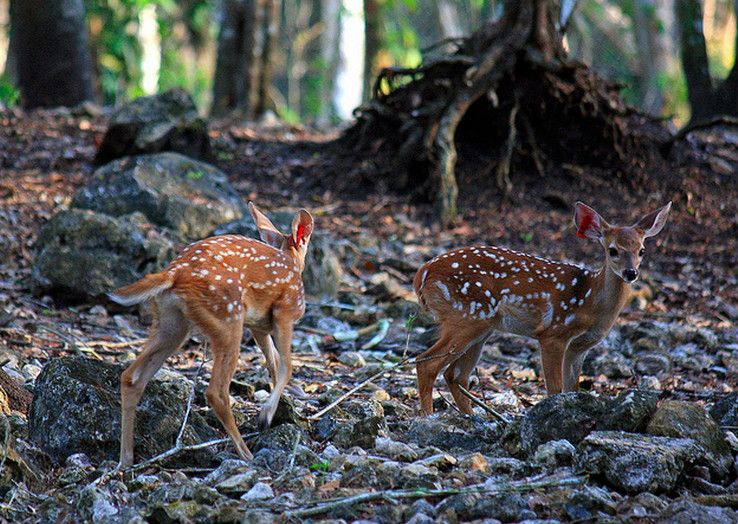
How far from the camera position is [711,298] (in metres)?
10.2

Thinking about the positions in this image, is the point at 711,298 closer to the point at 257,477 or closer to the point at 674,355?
the point at 674,355

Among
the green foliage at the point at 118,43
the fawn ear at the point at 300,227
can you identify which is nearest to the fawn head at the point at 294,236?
the fawn ear at the point at 300,227

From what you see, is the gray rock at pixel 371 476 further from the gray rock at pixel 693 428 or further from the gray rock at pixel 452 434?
the gray rock at pixel 693 428

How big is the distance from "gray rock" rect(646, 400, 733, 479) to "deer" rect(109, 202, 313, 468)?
2012 millimetres

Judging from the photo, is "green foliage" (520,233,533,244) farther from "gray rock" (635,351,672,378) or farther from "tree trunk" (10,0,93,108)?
"tree trunk" (10,0,93,108)

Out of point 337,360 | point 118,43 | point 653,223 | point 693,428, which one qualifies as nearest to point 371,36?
point 118,43

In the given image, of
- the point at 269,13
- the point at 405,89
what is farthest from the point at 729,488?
the point at 269,13

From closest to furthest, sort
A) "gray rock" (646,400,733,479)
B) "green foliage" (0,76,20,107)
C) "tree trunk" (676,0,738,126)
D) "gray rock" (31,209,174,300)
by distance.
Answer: "gray rock" (646,400,733,479)
"gray rock" (31,209,174,300)
"tree trunk" (676,0,738,126)
"green foliage" (0,76,20,107)

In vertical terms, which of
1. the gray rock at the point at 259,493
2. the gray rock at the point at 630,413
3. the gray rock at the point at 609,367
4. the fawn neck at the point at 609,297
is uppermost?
the fawn neck at the point at 609,297

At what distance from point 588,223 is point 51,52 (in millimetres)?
10789

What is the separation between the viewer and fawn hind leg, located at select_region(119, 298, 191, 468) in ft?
17.6

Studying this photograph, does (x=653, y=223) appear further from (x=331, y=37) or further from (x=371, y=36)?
(x=331, y=37)

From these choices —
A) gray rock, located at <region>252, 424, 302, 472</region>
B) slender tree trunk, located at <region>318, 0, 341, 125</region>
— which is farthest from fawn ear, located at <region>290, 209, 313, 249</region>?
slender tree trunk, located at <region>318, 0, 341, 125</region>

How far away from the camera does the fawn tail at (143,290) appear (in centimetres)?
534
